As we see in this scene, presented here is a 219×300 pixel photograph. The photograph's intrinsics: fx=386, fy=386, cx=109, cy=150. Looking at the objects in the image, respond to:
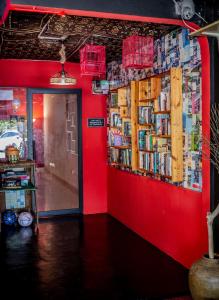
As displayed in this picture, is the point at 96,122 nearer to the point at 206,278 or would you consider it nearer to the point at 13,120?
the point at 13,120

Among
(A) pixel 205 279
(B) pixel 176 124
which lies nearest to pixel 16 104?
(B) pixel 176 124

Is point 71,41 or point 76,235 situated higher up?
point 71,41

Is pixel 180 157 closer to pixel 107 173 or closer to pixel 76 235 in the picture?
pixel 76 235

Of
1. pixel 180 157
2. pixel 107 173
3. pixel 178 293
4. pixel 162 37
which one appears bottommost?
pixel 178 293

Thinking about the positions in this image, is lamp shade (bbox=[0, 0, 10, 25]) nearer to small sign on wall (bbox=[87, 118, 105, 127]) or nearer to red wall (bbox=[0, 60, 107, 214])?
red wall (bbox=[0, 60, 107, 214])

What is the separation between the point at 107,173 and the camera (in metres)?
7.50

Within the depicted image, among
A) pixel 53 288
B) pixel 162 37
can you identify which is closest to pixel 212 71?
pixel 162 37

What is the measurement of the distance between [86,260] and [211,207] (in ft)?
6.12

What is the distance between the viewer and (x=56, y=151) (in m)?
10.8

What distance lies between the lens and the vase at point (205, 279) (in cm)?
320

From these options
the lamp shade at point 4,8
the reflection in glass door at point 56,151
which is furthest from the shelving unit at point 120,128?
the lamp shade at point 4,8

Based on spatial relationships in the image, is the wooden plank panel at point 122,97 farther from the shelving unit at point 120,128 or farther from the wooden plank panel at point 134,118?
the wooden plank panel at point 134,118

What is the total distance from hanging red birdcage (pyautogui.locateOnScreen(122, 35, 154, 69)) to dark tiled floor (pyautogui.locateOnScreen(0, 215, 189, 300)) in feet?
8.15

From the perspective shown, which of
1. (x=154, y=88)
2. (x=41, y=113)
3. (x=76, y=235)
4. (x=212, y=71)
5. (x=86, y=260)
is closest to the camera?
(x=212, y=71)
